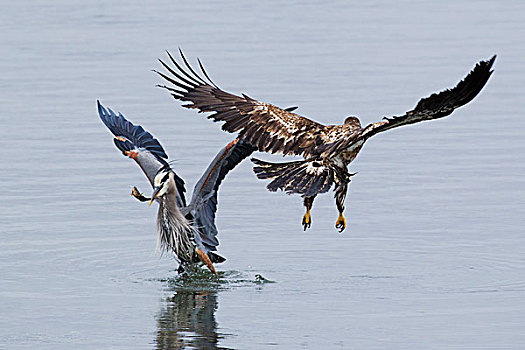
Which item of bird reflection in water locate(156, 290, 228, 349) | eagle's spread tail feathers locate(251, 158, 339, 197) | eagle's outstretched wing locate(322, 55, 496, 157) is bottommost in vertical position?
bird reflection in water locate(156, 290, 228, 349)

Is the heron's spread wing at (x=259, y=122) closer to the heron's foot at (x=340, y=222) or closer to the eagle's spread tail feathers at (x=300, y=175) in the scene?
the eagle's spread tail feathers at (x=300, y=175)

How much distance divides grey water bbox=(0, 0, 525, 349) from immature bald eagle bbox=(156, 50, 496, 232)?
0.76m

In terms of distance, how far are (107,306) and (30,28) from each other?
15828 millimetres

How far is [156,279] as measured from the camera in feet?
35.5

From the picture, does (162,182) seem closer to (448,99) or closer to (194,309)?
(194,309)

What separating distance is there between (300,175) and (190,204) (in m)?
1.14

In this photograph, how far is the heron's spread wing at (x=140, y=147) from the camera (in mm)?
11211

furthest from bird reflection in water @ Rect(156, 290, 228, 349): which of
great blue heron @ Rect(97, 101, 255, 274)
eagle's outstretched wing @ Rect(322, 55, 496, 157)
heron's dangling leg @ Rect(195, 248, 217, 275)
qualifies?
eagle's outstretched wing @ Rect(322, 55, 496, 157)

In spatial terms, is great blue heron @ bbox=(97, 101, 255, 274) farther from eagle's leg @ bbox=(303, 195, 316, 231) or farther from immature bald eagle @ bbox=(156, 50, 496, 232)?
eagle's leg @ bbox=(303, 195, 316, 231)

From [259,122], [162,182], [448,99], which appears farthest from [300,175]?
[448,99]

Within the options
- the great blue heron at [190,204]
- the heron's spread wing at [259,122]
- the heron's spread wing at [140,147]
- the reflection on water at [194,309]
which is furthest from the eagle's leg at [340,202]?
the heron's spread wing at [140,147]

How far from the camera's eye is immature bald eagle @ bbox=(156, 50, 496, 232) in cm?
1004

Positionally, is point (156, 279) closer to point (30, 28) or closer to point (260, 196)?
point (260, 196)

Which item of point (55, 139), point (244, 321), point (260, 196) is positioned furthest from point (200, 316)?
point (55, 139)
